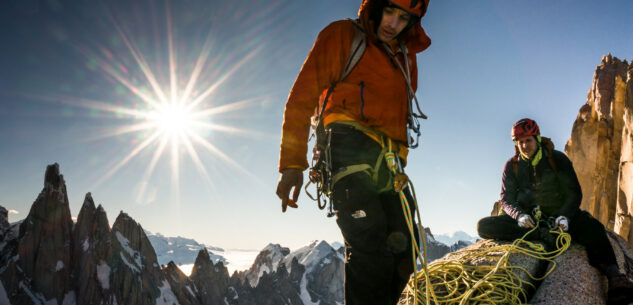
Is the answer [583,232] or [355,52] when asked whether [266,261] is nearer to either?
[583,232]

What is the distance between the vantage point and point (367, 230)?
260 centimetres

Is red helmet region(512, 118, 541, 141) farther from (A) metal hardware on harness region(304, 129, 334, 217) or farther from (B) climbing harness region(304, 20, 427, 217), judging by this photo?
(A) metal hardware on harness region(304, 129, 334, 217)

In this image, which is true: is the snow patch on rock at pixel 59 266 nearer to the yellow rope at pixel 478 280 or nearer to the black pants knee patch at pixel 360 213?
the yellow rope at pixel 478 280

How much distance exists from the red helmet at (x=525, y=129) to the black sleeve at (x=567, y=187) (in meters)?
0.48

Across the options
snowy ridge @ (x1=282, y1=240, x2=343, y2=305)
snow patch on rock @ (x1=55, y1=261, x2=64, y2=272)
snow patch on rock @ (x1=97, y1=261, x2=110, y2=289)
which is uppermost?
snow patch on rock @ (x1=55, y1=261, x2=64, y2=272)

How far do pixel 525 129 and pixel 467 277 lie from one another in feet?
10.9

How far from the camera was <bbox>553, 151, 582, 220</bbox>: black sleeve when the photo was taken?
16.7ft

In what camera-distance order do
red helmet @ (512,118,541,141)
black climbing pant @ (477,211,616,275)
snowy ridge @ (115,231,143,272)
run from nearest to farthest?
black climbing pant @ (477,211,616,275), red helmet @ (512,118,541,141), snowy ridge @ (115,231,143,272)

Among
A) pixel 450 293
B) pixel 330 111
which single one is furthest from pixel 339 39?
pixel 450 293

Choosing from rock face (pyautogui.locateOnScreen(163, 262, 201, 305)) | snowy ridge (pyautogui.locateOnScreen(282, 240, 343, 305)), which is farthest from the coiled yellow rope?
snowy ridge (pyautogui.locateOnScreen(282, 240, 343, 305))

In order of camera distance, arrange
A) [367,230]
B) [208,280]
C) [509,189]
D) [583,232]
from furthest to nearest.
→ [208,280] → [509,189] → [583,232] → [367,230]

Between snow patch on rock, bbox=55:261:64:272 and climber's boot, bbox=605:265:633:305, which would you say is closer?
climber's boot, bbox=605:265:633:305

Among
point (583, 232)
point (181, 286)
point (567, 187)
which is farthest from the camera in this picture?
point (181, 286)

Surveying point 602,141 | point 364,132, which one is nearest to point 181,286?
point 602,141
